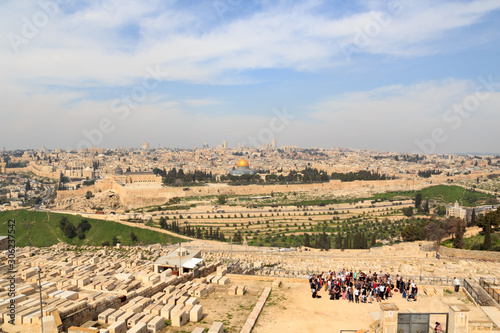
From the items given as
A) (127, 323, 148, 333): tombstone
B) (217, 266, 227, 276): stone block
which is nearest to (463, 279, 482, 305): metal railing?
(217, 266, 227, 276): stone block

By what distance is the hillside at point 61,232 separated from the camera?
33125 mm

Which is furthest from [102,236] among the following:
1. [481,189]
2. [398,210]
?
[481,189]

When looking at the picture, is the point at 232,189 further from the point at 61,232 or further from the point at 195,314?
the point at 195,314

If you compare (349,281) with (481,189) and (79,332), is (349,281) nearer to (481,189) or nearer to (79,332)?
(79,332)

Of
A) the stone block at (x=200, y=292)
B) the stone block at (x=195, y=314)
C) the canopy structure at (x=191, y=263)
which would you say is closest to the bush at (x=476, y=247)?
the canopy structure at (x=191, y=263)

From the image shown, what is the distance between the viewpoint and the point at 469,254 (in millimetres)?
18625

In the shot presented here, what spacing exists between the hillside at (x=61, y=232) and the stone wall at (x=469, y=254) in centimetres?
1972

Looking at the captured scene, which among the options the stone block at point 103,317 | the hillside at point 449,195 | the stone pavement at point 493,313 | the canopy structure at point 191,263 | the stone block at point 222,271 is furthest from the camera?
Result: the hillside at point 449,195

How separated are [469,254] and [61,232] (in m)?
35.3

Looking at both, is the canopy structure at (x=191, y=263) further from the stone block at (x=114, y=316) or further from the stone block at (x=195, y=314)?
the stone block at (x=114, y=316)

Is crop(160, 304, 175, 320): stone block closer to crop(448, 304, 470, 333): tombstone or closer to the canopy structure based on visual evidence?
the canopy structure

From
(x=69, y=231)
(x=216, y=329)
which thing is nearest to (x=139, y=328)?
(x=216, y=329)

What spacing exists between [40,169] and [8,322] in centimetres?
9726

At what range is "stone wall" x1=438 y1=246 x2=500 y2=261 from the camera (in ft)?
57.9
